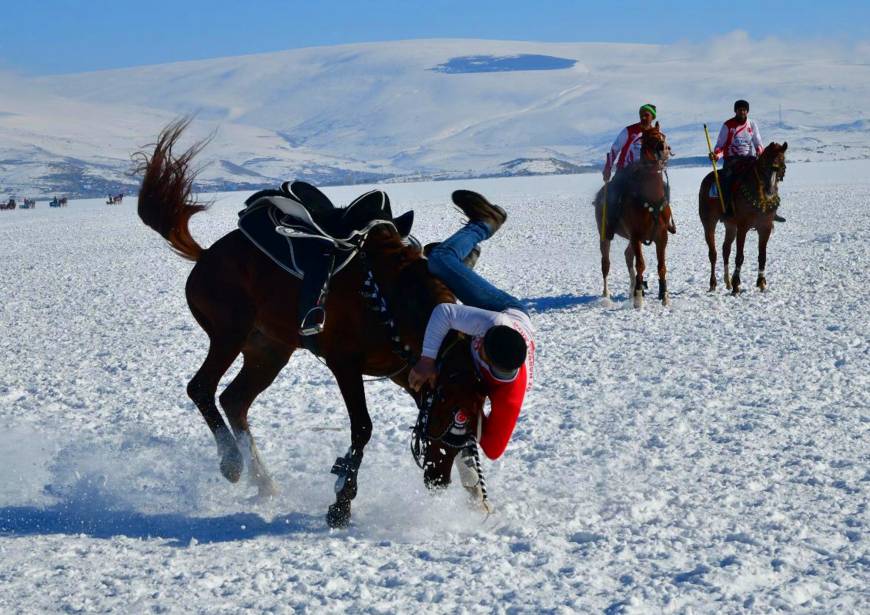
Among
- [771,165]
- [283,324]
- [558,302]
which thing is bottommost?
[558,302]

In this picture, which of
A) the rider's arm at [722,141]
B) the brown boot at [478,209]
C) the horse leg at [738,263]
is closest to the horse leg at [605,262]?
the horse leg at [738,263]

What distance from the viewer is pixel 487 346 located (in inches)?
179

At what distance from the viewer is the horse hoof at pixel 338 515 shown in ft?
17.1

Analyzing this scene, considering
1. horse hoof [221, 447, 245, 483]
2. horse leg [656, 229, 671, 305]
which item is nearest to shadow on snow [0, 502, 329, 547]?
horse hoof [221, 447, 245, 483]

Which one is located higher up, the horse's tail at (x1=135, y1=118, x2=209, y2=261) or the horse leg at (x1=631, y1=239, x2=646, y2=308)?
the horse's tail at (x1=135, y1=118, x2=209, y2=261)

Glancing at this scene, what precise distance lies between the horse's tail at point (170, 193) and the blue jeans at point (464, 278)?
7.05 ft

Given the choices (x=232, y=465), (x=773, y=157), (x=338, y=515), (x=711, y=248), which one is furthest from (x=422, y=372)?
(x=711, y=248)

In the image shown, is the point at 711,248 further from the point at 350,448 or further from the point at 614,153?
the point at 350,448

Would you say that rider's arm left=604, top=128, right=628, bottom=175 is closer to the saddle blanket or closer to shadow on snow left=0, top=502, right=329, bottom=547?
the saddle blanket

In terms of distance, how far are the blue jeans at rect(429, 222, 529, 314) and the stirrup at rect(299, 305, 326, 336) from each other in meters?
0.62

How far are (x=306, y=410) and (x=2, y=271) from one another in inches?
606

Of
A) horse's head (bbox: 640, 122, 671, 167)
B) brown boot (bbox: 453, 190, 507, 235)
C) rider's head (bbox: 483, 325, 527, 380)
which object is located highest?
horse's head (bbox: 640, 122, 671, 167)

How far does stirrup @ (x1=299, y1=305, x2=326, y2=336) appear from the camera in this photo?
17.6 feet

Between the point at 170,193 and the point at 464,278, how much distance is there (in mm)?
2562
